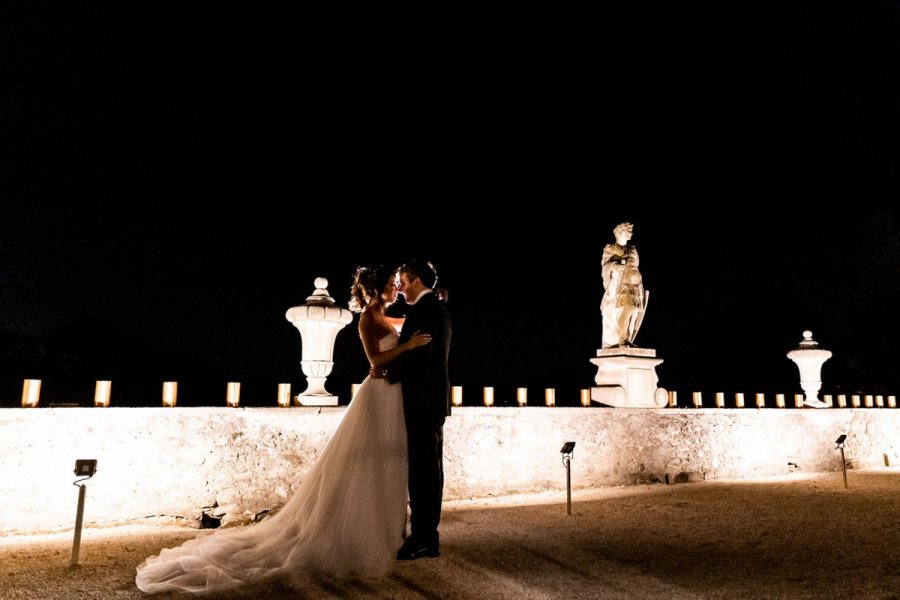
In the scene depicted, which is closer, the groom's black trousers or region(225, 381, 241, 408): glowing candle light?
the groom's black trousers

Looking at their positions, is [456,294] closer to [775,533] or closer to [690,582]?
[775,533]

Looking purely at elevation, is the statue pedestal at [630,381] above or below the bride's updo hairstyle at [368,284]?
below

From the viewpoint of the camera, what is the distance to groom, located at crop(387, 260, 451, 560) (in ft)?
11.7

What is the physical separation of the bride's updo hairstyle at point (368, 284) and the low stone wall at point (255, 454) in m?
1.86

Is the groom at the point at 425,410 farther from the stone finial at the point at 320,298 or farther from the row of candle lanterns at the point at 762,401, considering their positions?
the row of candle lanterns at the point at 762,401

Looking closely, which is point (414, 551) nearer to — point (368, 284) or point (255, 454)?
point (368, 284)

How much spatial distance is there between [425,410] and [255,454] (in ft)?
7.39

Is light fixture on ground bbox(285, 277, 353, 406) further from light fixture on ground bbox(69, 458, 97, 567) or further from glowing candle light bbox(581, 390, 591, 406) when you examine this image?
glowing candle light bbox(581, 390, 591, 406)

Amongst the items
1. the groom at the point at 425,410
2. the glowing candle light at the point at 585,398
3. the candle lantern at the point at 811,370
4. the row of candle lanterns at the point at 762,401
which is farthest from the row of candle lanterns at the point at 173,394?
the candle lantern at the point at 811,370

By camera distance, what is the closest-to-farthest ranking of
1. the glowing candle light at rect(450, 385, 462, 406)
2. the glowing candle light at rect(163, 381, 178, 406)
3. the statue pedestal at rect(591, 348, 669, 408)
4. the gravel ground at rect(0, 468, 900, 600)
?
the gravel ground at rect(0, 468, 900, 600), the glowing candle light at rect(163, 381, 178, 406), the glowing candle light at rect(450, 385, 462, 406), the statue pedestal at rect(591, 348, 669, 408)

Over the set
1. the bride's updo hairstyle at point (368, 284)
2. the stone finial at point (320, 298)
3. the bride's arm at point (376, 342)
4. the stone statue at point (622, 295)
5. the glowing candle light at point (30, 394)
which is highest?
the stone statue at point (622, 295)

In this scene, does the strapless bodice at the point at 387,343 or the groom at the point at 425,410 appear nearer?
the groom at the point at 425,410

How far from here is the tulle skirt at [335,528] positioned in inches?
119

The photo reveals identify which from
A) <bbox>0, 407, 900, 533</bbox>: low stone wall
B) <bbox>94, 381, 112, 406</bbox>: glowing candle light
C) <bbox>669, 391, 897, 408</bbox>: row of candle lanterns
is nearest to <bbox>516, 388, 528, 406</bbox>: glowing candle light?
<bbox>0, 407, 900, 533</bbox>: low stone wall
